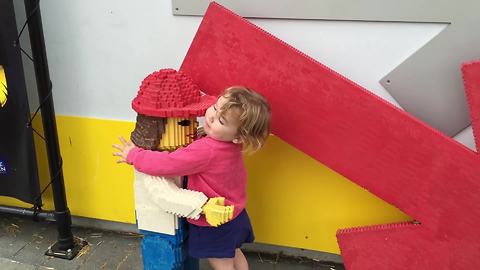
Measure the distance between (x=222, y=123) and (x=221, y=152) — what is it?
13 cm

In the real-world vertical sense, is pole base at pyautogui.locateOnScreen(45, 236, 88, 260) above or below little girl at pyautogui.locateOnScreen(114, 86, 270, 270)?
below

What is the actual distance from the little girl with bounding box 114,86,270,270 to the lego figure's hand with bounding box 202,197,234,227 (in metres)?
0.05

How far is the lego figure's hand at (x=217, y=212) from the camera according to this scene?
6.95 feet

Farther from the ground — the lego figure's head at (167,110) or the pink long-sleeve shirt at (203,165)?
the lego figure's head at (167,110)

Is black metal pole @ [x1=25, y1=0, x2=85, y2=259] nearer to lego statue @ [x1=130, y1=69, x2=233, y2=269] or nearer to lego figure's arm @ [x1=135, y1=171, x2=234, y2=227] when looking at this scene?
lego statue @ [x1=130, y1=69, x2=233, y2=269]

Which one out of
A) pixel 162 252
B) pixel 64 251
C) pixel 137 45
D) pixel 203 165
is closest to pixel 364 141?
pixel 203 165

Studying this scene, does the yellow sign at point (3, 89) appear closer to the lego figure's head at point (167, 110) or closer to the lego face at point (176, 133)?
the lego figure's head at point (167, 110)

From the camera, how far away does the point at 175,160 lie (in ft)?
6.89

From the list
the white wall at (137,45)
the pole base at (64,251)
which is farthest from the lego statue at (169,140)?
the pole base at (64,251)

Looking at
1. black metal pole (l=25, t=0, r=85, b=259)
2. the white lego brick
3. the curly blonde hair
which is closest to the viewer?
the curly blonde hair

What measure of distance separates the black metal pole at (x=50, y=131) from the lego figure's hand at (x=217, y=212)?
45.6 inches

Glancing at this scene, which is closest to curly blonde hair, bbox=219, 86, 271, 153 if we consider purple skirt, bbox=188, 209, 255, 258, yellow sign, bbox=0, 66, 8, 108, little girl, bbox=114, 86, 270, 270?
little girl, bbox=114, 86, 270, 270

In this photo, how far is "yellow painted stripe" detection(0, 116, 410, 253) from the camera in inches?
105

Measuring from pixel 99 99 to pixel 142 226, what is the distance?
2.96 feet
